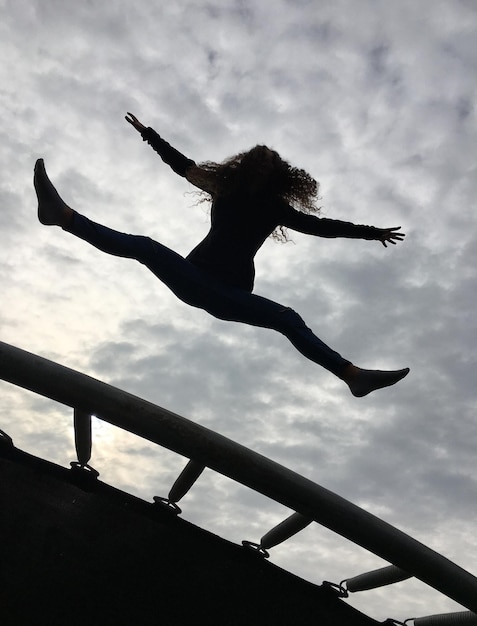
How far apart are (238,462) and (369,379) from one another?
0.96 meters

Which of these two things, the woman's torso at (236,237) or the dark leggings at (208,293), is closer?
the dark leggings at (208,293)

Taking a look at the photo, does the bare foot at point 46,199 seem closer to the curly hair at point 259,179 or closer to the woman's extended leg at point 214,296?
the woman's extended leg at point 214,296

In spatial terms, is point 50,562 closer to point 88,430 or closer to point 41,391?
point 88,430

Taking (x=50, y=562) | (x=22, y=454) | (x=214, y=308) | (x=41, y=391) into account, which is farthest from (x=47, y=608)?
(x=214, y=308)

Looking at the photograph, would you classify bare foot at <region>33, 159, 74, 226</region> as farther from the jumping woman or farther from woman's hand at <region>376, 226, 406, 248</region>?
woman's hand at <region>376, 226, 406, 248</region>

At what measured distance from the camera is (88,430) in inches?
139

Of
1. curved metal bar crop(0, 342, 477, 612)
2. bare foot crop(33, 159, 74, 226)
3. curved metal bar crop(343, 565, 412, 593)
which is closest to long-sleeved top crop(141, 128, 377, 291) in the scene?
bare foot crop(33, 159, 74, 226)

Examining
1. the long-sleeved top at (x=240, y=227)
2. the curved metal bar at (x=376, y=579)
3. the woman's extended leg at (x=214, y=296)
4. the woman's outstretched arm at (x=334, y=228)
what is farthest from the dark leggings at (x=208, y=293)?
the curved metal bar at (x=376, y=579)

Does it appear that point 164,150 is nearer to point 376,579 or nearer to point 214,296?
point 214,296

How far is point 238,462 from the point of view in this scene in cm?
346

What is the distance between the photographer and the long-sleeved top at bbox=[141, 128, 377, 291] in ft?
13.7

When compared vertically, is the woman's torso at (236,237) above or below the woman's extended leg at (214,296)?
above

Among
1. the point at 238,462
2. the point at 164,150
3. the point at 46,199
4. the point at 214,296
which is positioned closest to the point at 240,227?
the point at 214,296

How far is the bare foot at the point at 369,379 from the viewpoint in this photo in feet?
12.6
